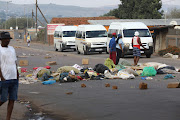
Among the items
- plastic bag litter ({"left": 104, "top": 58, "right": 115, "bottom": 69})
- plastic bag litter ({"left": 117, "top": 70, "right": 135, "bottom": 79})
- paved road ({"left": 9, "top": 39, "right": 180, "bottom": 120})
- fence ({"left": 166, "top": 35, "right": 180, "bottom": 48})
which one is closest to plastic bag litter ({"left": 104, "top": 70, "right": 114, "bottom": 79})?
plastic bag litter ({"left": 117, "top": 70, "right": 135, "bottom": 79})

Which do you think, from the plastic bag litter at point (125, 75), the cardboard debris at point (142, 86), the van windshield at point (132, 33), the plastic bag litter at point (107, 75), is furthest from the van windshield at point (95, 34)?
the cardboard debris at point (142, 86)

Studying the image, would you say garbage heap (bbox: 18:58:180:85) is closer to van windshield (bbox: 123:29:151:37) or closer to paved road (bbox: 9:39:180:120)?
paved road (bbox: 9:39:180:120)

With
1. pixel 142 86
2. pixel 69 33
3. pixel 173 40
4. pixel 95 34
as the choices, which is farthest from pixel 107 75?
pixel 69 33

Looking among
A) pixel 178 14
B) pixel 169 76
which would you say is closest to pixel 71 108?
pixel 169 76

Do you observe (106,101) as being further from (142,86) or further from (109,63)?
(109,63)

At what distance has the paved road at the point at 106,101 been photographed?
29.2 feet

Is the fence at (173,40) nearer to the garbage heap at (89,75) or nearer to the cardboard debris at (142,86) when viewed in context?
the garbage heap at (89,75)

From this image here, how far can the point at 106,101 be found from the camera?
35.6 ft

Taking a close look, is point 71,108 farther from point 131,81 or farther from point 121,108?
point 131,81

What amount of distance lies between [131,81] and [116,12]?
245ft

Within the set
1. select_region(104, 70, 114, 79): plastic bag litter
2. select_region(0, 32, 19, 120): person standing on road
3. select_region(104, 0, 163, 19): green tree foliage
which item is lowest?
select_region(104, 70, 114, 79): plastic bag litter

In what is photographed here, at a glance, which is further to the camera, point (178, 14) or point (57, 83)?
point (178, 14)

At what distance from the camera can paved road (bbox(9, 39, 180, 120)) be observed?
8.91 metres

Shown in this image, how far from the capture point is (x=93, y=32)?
36531 millimetres
